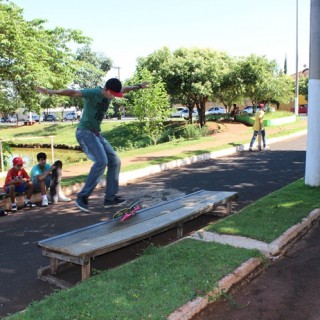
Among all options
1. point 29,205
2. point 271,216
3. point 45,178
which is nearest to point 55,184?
point 45,178

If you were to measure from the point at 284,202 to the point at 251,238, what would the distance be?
7.06 feet

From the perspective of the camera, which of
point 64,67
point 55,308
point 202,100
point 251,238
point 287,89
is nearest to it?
point 55,308

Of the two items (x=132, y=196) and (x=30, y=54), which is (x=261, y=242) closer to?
(x=132, y=196)

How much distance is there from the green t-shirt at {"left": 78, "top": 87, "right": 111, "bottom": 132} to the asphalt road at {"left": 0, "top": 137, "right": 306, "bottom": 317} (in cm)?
183

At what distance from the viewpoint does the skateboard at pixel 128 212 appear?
5.42m

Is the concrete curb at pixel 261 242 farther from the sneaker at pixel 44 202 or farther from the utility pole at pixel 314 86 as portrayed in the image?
the sneaker at pixel 44 202

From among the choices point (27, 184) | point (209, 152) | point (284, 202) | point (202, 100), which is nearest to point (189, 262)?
point (284, 202)

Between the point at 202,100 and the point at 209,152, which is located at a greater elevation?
the point at 202,100

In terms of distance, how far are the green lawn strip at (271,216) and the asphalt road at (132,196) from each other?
2.69ft

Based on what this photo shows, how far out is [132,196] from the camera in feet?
29.6

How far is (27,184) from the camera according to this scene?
846 centimetres

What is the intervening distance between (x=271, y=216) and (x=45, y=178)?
5.02m

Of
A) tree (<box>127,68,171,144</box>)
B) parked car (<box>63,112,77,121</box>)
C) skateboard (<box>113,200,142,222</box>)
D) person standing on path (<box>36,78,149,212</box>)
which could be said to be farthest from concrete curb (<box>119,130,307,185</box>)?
parked car (<box>63,112,77,121</box>)

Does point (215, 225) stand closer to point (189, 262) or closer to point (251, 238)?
point (251, 238)
